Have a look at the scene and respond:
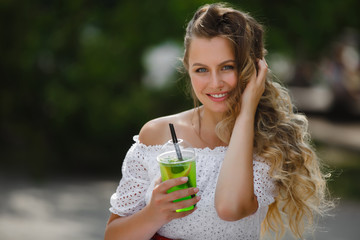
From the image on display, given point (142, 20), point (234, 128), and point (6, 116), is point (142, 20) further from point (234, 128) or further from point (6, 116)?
point (234, 128)

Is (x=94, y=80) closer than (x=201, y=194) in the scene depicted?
No

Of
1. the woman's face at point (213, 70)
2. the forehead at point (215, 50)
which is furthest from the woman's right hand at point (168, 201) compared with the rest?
the forehead at point (215, 50)

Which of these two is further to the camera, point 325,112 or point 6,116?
point 325,112

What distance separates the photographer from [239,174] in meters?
2.28

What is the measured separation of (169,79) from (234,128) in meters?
5.14

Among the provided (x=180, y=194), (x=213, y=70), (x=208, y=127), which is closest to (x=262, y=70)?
(x=213, y=70)

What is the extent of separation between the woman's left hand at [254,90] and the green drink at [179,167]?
429 millimetres

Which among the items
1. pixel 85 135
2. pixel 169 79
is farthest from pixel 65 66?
pixel 169 79

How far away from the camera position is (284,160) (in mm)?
2482

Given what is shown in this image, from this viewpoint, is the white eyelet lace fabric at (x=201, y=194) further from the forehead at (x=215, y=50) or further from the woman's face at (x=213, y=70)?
the forehead at (x=215, y=50)

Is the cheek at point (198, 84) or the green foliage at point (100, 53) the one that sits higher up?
the green foliage at point (100, 53)

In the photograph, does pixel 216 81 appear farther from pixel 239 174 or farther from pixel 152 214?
pixel 152 214

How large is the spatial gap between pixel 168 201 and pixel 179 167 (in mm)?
159

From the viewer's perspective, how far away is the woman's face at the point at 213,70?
2379 millimetres
